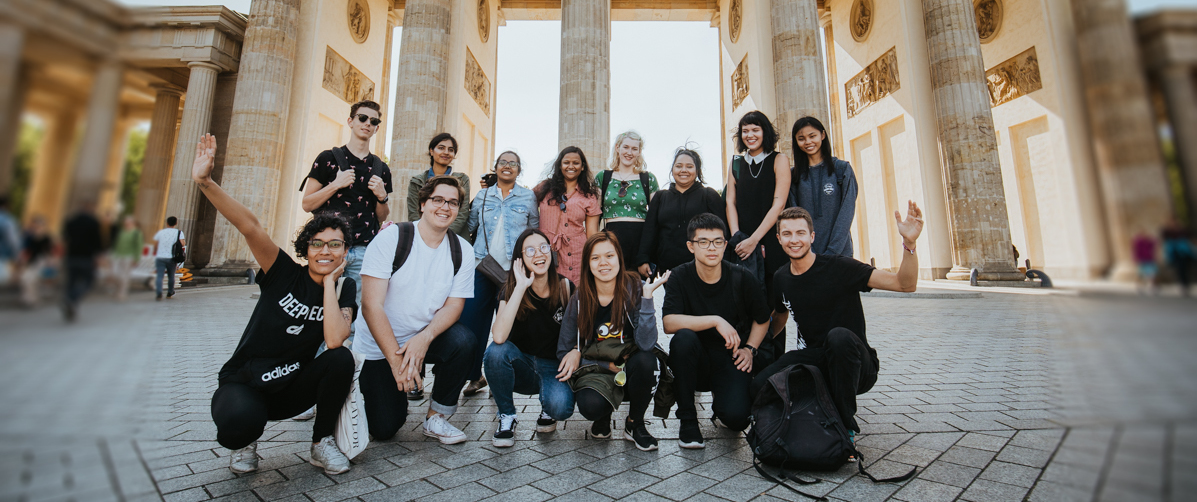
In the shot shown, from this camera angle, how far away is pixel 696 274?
2.96 m

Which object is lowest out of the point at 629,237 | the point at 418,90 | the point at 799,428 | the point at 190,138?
the point at 799,428

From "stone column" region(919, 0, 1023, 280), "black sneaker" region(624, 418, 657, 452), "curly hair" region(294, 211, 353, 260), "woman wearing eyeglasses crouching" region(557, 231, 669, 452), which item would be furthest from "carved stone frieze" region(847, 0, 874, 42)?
"curly hair" region(294, 211, 353, 260)

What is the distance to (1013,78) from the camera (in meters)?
13.8

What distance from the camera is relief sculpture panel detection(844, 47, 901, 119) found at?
1558 cm

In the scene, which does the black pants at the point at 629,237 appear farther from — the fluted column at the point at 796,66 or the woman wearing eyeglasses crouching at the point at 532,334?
the fluted column at the point at 796,66

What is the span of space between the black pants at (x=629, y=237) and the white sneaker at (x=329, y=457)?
244 cm

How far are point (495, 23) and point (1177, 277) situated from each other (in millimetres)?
23086

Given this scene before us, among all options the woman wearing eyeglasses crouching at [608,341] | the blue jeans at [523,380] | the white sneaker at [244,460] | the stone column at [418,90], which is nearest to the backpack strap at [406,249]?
the blue jeans at [523,380]

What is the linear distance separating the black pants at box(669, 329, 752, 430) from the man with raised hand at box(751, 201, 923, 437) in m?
0.14

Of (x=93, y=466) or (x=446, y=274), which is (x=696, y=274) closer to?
(x=446, y=274)

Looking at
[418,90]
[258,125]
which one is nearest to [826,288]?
[418,90]

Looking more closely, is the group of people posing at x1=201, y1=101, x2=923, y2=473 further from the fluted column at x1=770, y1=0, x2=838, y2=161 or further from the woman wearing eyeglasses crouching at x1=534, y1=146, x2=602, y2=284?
the fluted column at x1=770, y1=0, x2=838, y2=161

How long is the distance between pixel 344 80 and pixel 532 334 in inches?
643

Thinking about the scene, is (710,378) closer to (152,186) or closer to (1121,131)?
(1121,131)
